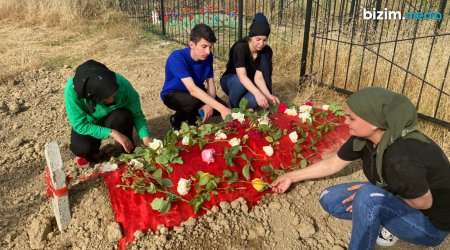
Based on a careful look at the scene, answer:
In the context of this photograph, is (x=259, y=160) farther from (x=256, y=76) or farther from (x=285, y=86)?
(x=285, y=86)

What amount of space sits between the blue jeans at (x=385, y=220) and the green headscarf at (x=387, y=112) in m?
0.25

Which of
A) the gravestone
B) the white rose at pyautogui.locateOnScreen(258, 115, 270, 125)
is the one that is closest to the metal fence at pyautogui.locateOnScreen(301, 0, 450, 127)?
the white rose at pyautogui.locateOnScreen(258, 115, 270, 125)

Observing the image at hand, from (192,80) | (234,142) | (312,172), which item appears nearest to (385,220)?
(312,172)

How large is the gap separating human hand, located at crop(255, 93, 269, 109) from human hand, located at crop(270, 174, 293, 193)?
1264 millimetres

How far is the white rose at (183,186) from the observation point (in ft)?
8.34

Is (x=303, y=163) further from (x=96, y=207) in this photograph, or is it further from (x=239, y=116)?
(x=96, y=207)

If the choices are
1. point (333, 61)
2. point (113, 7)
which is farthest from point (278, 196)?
point (113, 7)

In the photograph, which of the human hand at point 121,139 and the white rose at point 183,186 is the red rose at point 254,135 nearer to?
the white rose at point 183,186

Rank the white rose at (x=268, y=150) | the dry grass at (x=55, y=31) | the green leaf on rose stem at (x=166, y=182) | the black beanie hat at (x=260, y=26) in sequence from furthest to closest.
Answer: the dry grass at (x=55, y=31) < the black beanie hat at (x=260, y=26) < the white rose at (x=268, y=150) < the green leaf on rose stem at (x=166, y=182)

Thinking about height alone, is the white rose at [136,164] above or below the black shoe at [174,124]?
above

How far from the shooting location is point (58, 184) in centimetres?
229

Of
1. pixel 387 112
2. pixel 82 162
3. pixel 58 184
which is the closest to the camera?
pixel 387 112

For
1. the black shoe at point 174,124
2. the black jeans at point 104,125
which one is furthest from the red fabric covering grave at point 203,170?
the black shoe at point 174,124

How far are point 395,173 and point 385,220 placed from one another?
368mm
